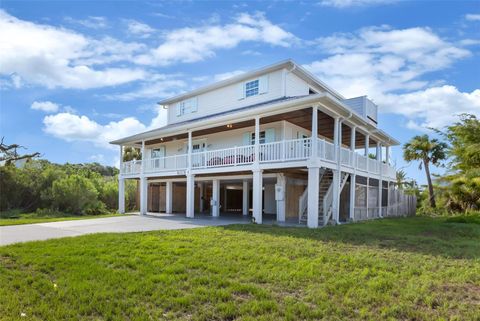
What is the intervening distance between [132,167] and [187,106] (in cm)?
539

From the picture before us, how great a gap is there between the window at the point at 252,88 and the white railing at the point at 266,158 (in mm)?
3810

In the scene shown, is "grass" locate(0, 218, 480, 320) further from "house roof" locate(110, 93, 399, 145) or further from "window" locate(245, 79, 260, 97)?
"window" locate(245, 79, 260, 97)

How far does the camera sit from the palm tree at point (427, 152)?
96.2ft

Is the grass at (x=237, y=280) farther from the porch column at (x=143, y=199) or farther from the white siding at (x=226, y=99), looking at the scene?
the porch column at (x=143, y=199)

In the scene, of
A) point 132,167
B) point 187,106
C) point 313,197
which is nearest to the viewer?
point 313,197

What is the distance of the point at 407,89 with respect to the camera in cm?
1862

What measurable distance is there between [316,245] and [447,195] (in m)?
20.3

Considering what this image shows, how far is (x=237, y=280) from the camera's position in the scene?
221 inches

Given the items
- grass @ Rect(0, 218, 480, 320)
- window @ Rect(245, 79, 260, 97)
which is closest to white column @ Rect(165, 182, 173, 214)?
window @ Rect(245, 79, 260, 97)

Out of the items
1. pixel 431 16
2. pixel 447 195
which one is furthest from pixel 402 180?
pixel 431 16

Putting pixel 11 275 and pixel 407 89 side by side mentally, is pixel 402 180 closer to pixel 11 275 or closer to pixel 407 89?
pixel 407 89

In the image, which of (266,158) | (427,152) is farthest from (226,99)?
(427,152)

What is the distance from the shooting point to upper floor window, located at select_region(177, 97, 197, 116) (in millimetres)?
22359

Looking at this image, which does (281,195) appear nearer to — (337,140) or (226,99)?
(337,140)
